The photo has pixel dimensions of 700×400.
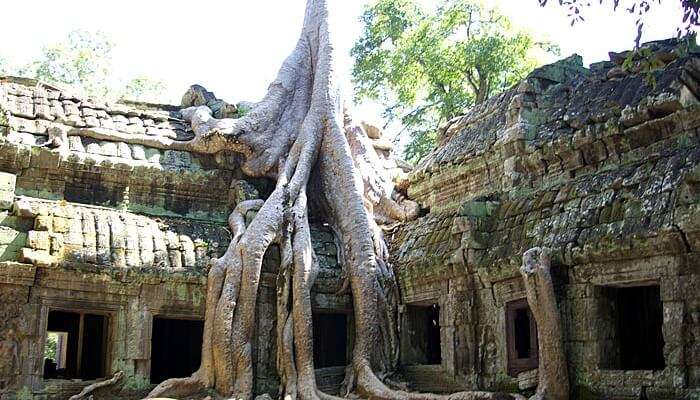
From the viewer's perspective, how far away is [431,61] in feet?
58.5

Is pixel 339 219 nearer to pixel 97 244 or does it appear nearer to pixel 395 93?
pixel 97 244

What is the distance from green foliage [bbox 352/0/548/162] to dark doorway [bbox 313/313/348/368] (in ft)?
25.1

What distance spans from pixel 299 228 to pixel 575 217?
416 centimetres

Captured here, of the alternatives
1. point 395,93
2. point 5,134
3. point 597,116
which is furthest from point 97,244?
point 395,93

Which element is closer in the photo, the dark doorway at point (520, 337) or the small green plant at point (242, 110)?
the dark doorway at point (520, 337)

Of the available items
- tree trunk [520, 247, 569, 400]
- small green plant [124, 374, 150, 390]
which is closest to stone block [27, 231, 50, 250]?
small green plant [124, 374, 150, 390]

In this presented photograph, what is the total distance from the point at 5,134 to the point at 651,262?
7.87 metres

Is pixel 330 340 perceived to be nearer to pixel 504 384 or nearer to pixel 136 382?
pixel 136 382

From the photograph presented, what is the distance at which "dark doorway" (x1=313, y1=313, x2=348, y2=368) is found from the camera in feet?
38.4

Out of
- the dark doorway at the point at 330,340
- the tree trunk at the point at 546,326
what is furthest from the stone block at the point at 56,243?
the tree trunk at the point at 546,326

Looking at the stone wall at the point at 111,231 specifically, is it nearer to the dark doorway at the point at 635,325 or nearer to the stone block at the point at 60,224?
the stone block at the point at 60,224

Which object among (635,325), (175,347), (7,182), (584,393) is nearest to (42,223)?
(7,182)

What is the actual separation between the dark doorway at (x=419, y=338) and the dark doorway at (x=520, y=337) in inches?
79.5

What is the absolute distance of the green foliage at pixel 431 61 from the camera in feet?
57.7
